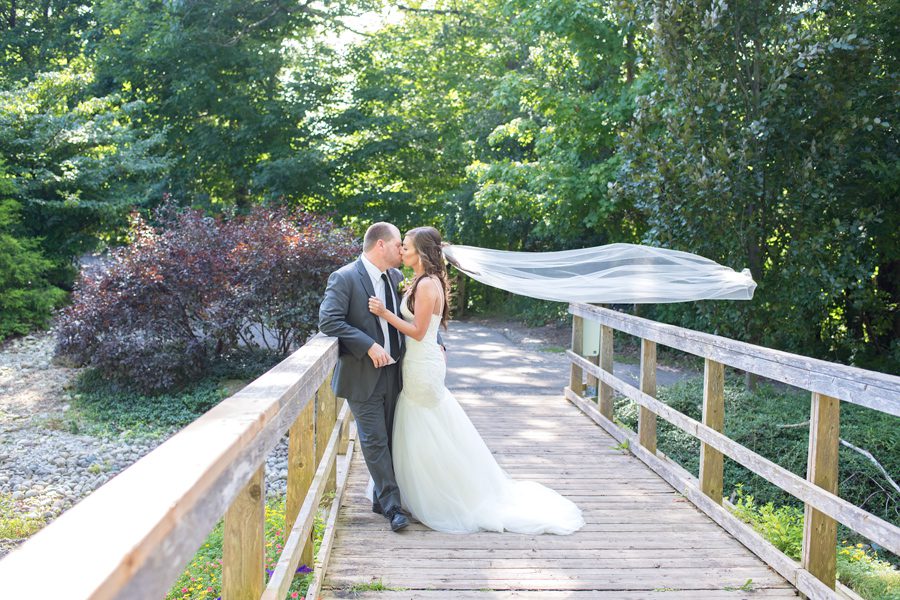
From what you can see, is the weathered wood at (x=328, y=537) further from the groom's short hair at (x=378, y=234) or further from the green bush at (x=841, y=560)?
the green bush at (x=841, y=560)

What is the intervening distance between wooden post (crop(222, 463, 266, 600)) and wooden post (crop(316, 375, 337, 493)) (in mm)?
2252

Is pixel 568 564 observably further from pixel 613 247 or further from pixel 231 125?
pixel 231 125

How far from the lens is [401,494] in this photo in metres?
5.02


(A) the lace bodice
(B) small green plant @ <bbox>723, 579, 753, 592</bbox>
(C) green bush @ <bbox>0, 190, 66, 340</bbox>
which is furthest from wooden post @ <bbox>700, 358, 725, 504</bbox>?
(C) green bush @ <bbox>0, 190, 66, 340</bbox>

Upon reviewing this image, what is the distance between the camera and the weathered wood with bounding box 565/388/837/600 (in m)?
3.78

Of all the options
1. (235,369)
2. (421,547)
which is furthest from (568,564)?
(235,369)

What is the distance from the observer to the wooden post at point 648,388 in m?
6.34

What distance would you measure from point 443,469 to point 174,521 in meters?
3.66

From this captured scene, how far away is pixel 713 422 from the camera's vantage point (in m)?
5.08

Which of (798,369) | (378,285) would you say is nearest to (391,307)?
(378,285)

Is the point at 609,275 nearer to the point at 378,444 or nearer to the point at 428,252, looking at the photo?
the point at 428,252

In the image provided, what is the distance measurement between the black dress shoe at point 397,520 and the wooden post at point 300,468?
2.77 ft

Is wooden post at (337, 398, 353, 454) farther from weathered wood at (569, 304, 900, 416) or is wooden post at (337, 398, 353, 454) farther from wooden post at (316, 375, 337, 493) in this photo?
weathered wood at (569, 304, 900, 416)

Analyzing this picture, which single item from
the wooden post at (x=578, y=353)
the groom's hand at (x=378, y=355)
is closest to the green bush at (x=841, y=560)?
the groom's hand at (x=378, y=355)
